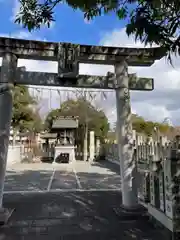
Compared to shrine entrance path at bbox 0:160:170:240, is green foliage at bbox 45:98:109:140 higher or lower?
higher

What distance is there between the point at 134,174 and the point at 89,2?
3152 millimetres

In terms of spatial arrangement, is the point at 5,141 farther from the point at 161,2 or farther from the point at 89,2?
the point at 161,2

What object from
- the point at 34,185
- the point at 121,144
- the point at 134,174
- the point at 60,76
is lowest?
the point at 34,185

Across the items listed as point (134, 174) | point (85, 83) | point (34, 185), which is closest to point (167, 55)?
point (85, 83)

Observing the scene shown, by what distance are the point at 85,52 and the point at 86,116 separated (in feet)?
48.3

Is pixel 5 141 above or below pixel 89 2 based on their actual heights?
below

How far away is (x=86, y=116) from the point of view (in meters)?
19.3

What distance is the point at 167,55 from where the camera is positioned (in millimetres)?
2471

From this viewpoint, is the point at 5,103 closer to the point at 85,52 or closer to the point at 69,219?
the point at 85,52

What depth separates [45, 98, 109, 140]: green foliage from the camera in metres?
19.5

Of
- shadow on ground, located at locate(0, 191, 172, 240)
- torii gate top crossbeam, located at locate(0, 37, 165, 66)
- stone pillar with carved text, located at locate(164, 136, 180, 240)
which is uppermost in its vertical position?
torii gate top crossbeam, located at locate(0, 37, 165, 66)

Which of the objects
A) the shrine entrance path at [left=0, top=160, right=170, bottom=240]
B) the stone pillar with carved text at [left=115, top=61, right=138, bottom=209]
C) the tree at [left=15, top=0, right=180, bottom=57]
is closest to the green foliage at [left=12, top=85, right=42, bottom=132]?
the shrine entrance path at [left=0, top=160, right=170, bottom=240]

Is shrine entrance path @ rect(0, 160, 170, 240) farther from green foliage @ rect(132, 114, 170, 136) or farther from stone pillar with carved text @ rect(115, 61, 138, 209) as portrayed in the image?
green foliage @ rect(132, 114, 170, 136)

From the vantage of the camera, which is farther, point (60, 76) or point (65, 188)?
point (65, 188)
